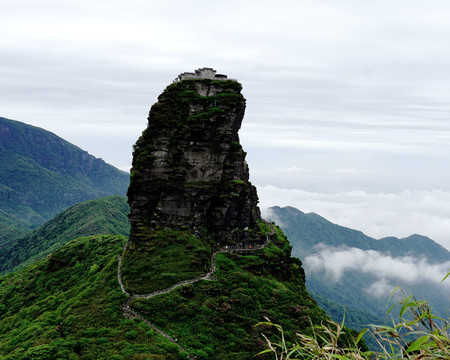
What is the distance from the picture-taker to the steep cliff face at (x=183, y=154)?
71.0 meters

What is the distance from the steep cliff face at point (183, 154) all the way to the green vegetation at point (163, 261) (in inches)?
106

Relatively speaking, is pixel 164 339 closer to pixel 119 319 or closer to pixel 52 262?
pixel 119 319

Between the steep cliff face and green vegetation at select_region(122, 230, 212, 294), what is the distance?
268 centimetres

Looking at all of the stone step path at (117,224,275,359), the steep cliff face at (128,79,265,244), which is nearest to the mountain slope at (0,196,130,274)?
the steep cliff face at (128,79,265,244)

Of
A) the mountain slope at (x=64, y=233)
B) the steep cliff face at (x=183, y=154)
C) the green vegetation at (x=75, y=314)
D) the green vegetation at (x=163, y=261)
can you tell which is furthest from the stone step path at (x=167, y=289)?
the mountain slope at (x=64, y=233)

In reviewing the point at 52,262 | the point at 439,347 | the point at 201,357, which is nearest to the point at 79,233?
the point at 52,262

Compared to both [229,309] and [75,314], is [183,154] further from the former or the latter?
[75,314]

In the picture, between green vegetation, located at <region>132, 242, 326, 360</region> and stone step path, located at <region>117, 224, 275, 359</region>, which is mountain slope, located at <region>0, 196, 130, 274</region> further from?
green vegetation, located at <region>132, 242, 326, 360</region>

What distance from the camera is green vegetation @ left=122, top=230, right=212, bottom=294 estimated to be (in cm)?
6097

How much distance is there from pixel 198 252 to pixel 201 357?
2126 cm

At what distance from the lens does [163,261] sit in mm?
64438

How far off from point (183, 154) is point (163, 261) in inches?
821

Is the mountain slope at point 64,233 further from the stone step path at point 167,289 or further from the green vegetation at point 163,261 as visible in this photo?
the stone step path at point 167,289

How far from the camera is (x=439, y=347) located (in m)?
7.98
